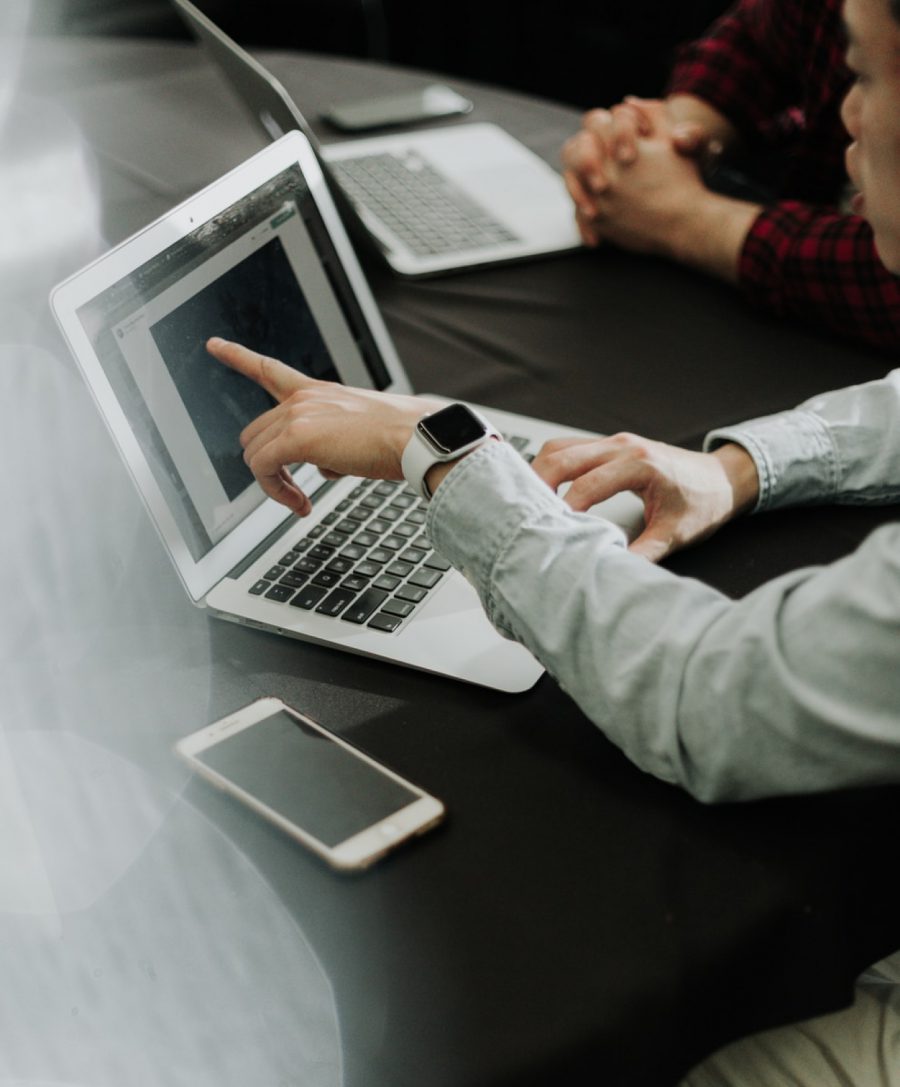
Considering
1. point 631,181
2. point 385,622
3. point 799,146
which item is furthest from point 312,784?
point 799,146

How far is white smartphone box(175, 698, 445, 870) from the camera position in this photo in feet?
1.98

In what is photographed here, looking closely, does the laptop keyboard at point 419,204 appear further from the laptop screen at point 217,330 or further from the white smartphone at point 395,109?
the laptop screen at point 217,330

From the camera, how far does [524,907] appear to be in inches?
23.0

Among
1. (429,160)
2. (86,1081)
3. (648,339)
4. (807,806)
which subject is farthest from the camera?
(429,160)

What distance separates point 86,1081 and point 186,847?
127 millimetres

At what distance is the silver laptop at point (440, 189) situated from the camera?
47.4 inches

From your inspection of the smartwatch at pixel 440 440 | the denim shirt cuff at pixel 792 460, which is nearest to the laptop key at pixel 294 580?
the smartwatch at pixel 440 440

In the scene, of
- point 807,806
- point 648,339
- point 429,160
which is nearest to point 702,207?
point 648,339

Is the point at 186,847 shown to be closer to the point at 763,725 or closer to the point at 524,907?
the point at 524,907

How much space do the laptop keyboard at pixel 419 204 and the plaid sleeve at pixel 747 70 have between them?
1.31ft

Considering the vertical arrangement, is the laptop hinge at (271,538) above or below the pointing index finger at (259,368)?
below

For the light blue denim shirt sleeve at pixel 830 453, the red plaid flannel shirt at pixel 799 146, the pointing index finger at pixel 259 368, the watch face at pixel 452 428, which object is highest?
the pointing index finger at pixel 259 368

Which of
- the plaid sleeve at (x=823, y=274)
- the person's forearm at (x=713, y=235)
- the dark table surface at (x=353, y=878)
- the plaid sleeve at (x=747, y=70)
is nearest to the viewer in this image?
the dark table surface at (x=353, y=878)

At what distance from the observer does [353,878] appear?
1.97 feet
